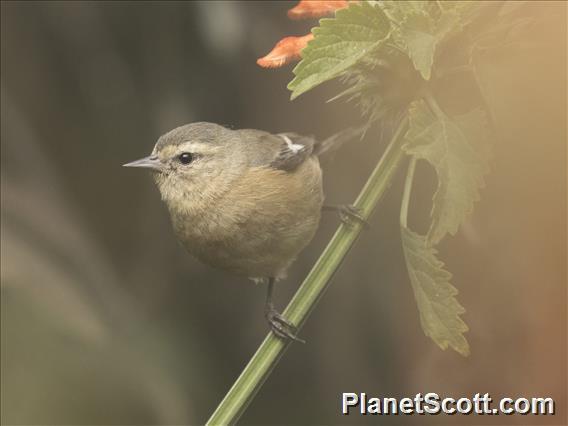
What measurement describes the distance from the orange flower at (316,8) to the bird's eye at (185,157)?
100 cm

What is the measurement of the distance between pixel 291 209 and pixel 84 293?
3.56ft

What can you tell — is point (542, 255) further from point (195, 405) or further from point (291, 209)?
point (195, 405)

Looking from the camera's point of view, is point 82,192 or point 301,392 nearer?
point 301,392

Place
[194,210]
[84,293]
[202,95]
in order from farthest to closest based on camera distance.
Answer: [202,95] < [84,293] < [194,210]

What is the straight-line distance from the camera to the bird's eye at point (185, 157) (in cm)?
247

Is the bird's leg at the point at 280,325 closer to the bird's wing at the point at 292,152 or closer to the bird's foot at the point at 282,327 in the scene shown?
the bird's foot at the point at 282,327

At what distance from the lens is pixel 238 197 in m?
2.46

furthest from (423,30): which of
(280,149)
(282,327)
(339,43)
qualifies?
(280,149)

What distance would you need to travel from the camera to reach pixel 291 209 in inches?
97.1

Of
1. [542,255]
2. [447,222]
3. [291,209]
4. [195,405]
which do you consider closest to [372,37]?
[447,222]

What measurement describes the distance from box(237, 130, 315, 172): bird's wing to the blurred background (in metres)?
0.17

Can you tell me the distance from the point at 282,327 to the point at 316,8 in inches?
31.7

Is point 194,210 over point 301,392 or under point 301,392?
over

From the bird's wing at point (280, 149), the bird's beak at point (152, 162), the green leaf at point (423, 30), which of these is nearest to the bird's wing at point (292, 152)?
the bird's wing at point (280, 149)
